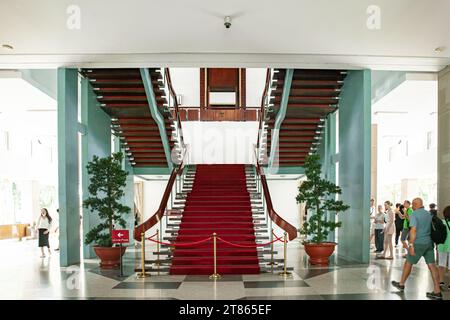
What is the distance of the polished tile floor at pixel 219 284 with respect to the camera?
611 cm

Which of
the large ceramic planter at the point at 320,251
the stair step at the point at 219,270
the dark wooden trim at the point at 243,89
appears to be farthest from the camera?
the dark wooden trim at the point at 243,89

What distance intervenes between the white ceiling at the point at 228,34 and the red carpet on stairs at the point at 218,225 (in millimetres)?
3695

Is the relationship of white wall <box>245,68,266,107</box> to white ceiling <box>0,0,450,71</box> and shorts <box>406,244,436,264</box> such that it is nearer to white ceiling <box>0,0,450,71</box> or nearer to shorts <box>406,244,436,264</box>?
white ceiling <box>0,0,450,71</box>

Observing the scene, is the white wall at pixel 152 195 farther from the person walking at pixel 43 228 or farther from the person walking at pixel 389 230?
the person walking at pixel 389 230

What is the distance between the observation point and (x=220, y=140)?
1719 cm

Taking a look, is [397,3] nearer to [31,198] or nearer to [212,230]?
[212,230]

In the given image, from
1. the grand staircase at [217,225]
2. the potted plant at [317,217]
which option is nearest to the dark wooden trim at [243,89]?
the grand staircase at [217,225]

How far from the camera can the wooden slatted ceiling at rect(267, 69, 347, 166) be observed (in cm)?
1049

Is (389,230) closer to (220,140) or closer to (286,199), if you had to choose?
(220,140)

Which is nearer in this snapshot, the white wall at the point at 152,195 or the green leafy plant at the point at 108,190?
the green leafy plant at the point at 108,190

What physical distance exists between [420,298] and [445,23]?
4.53m

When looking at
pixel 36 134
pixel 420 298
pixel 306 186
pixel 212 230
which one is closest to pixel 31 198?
pixel 36 134

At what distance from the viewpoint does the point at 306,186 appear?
925cm

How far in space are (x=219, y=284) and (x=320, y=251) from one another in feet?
9.70
